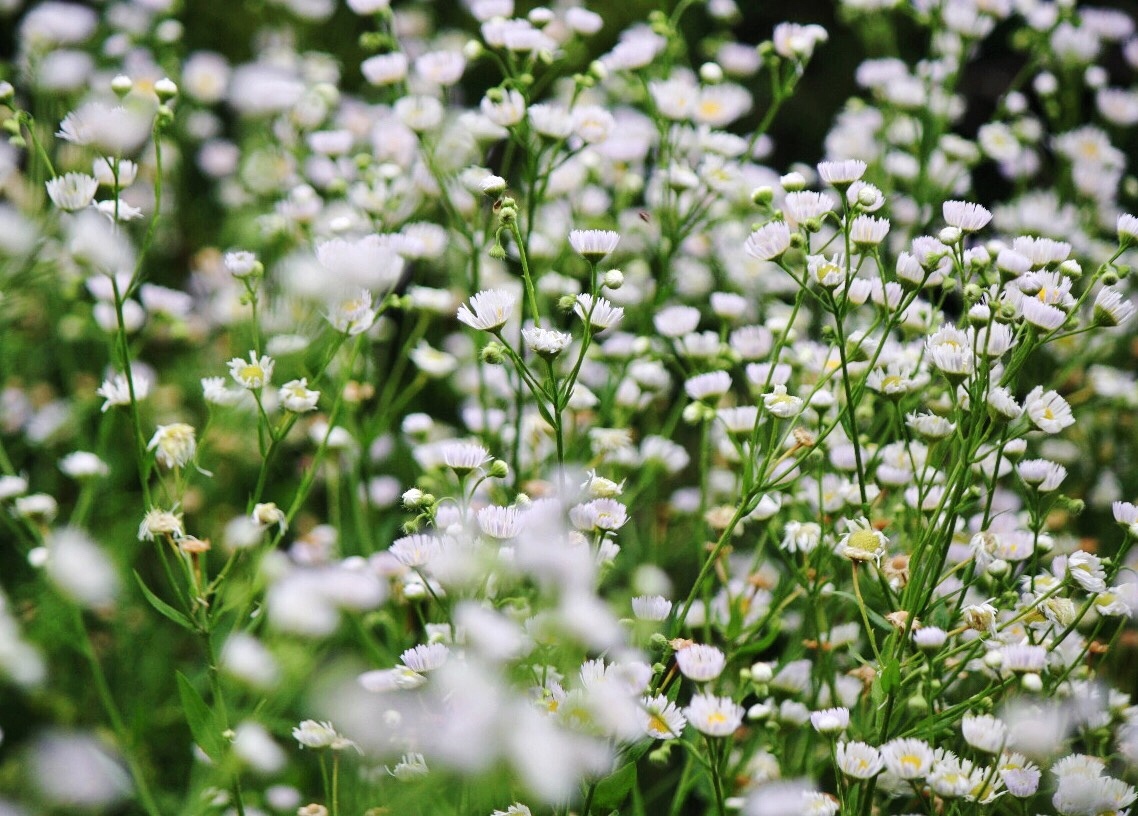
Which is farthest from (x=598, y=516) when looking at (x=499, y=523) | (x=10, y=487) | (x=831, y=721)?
(x=10, y=487)

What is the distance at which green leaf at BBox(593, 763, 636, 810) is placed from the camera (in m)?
1.12

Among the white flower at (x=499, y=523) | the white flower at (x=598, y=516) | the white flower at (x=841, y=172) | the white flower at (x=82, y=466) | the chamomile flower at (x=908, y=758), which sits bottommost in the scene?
the white flower at (x=82, y=466)

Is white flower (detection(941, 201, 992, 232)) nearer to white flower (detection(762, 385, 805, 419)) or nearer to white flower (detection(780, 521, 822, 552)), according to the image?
white flower (detection(762, 385, 805, 419))

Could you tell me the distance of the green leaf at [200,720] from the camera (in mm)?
1231

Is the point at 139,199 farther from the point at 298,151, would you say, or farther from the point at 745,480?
the point at 745,480

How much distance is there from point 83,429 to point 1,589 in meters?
0.46

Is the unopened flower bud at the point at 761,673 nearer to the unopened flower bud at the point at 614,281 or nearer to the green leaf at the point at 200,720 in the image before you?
the unopened flower bud at the point at 614,281

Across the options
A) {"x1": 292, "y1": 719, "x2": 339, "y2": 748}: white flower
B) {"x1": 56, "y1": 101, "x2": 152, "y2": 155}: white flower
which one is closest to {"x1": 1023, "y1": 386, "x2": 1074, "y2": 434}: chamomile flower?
{"x1": 292, "y1": 719, "x2": 339, "y2": 748}: white flower

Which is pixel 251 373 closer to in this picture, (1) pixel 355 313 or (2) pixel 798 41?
(1) pixel 355 313

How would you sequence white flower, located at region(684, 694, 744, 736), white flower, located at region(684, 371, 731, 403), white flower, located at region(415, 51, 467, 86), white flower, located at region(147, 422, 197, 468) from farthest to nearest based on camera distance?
white flower, located at region(415, 51, 467, 86)
white flower, located at region(684, 371, 731, 403)
white flower, located at region(147, 422, 197, 468)
white flower, located at region(684, 694, 744, 736)

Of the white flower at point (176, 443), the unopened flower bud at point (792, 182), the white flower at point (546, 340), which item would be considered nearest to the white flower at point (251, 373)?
the white flower at point (176, 443)

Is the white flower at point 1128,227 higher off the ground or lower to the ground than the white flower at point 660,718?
higher

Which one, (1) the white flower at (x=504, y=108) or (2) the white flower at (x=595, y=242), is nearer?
(2) the white flower at (x=595, y=242)

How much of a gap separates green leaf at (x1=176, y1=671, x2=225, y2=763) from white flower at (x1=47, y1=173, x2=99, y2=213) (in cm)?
60
